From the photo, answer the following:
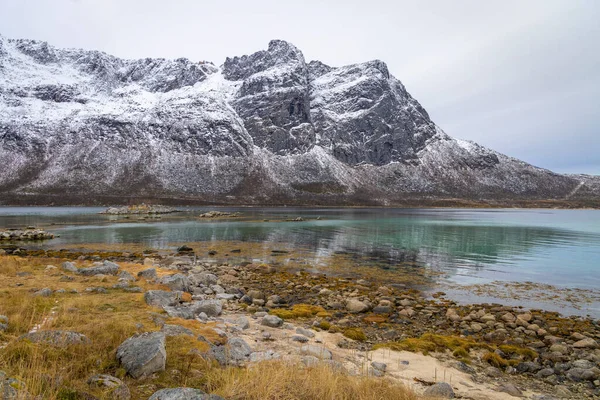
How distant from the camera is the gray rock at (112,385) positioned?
5461 mm

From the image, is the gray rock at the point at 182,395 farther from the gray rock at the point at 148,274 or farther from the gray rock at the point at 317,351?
the gray rock at the point at 148,274

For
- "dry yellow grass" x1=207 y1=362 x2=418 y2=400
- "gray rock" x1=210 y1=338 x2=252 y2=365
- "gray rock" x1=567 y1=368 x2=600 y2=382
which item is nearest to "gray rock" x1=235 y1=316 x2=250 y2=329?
"gray rock" x1=210 y1=338 x2=252 y2=365

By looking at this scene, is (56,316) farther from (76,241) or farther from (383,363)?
(76,241)

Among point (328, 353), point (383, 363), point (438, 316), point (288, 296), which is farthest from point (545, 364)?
point (288, 296)

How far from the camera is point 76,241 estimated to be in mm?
41781

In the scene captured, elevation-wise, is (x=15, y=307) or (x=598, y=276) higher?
(x=15, y=307)

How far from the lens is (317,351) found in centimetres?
976

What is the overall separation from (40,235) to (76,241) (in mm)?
6417

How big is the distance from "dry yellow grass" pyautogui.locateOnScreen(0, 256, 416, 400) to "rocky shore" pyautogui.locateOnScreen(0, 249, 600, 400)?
1.38ft

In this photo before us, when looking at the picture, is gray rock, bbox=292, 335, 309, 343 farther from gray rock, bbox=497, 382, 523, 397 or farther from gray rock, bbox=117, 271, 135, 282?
gray rock, bbox=117, 271, 135, 282

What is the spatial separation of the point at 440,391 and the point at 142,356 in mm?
6744

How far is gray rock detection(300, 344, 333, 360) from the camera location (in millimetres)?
9355

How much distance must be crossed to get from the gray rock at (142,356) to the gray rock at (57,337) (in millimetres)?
961

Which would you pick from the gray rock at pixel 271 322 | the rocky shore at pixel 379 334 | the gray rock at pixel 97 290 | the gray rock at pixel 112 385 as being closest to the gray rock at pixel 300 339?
the rocky shore at pixel 379 334
